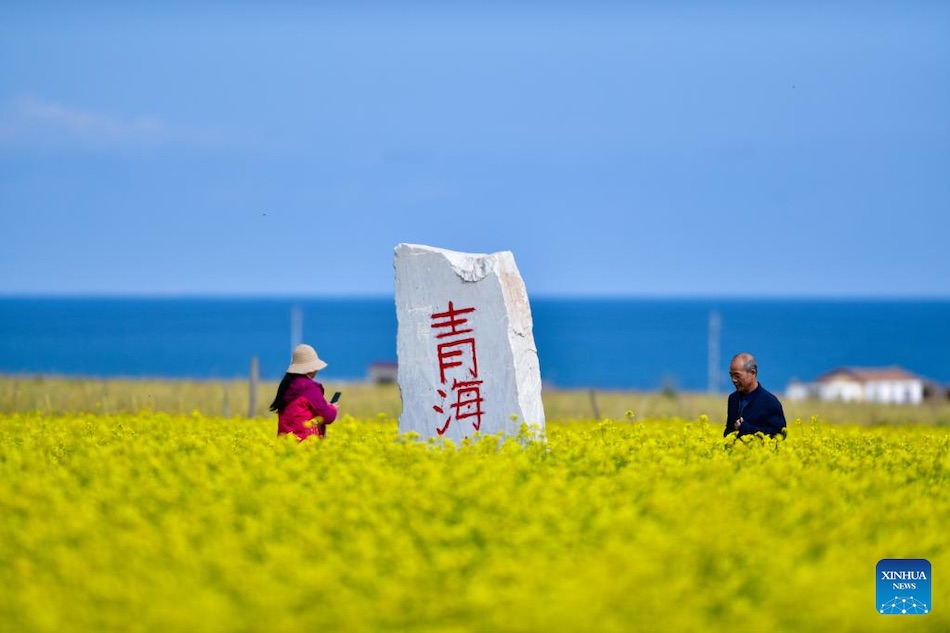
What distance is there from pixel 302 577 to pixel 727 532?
2.69 meters

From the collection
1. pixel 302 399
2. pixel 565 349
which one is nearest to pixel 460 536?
pixel 302 399

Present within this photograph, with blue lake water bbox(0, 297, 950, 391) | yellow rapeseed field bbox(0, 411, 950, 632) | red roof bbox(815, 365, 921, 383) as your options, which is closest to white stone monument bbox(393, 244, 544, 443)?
yellow rapeseed field bbox(0, 411, 950, 632)

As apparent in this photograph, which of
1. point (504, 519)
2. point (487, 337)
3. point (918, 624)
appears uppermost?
point (487, 337)

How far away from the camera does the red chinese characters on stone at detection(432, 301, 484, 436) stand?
39.2ft

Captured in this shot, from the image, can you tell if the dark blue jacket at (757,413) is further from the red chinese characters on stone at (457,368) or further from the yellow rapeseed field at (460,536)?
the red chinese characters on stone at (457,368)

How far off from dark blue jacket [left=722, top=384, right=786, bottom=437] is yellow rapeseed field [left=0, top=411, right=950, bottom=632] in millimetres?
418

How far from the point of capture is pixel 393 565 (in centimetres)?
718

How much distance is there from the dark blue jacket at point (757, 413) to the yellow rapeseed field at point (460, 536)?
0.42 meters

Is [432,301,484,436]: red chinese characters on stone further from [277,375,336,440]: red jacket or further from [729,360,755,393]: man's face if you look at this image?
[729,360,755,393]: man's face

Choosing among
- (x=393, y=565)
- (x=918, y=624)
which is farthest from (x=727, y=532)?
(x=393, y=565)

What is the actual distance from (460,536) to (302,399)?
13.9 ft

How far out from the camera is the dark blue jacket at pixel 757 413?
11695 mm

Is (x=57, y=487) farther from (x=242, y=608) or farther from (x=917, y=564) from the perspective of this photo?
(x=917, y=564)

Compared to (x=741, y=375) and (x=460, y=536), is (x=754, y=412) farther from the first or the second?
(x=460, y=536)
